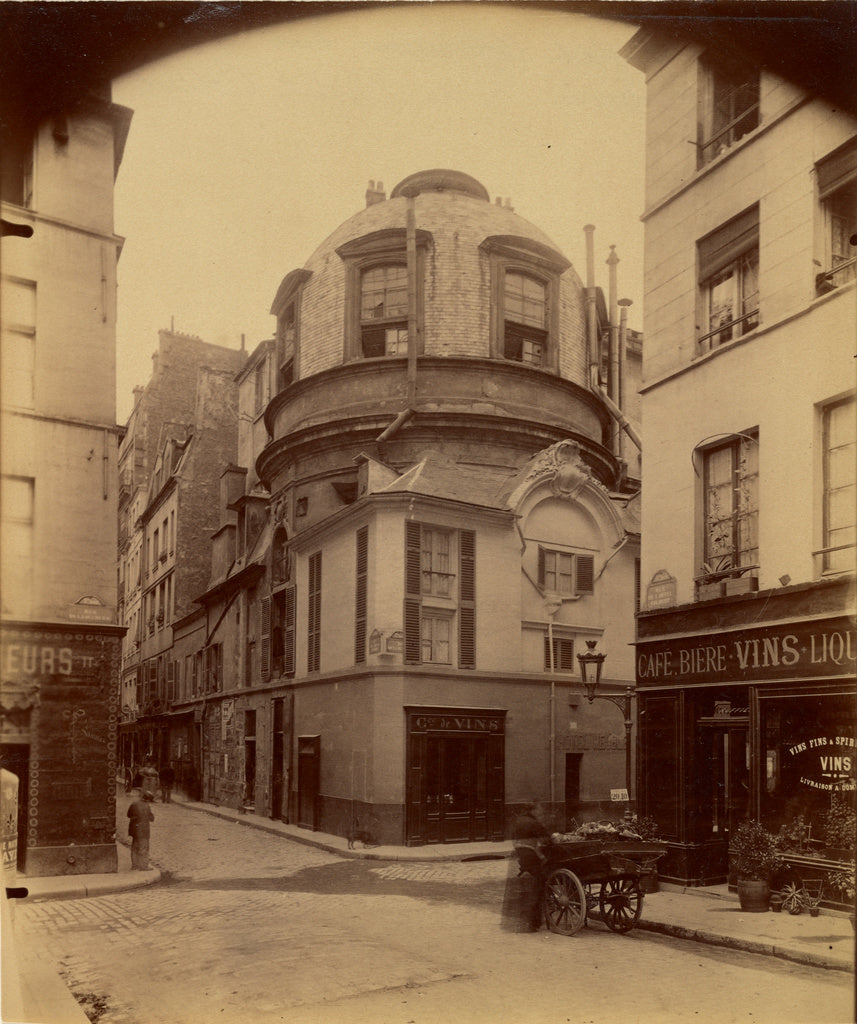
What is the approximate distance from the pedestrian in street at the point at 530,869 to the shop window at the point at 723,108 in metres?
6.97

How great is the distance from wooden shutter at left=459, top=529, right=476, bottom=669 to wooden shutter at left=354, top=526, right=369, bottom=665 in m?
1.75

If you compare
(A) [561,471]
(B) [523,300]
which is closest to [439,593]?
(A) [561,471]

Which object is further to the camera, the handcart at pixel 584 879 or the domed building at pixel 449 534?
the domed building at pixel 449 534

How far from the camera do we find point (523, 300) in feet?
55.4

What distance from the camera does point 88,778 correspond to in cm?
1110

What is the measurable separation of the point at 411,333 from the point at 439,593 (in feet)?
16.2

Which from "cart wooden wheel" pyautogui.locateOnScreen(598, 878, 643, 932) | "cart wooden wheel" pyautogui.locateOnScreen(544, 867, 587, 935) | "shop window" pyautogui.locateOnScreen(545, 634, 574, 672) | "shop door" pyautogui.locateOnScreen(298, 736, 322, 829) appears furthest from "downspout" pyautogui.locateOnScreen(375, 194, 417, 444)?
"cart wooden wheel" pyautogui.locateOnScreen(598, 878, 643, 932)

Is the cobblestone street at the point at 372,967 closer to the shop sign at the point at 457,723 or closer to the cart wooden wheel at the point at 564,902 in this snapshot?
the cart wooden wheel at the point at 564,902

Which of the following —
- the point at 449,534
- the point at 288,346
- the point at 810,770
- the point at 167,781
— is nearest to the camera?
the point at 810,770

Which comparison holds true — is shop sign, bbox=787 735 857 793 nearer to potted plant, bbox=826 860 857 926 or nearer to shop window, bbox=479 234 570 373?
potted plant, bbox=826 860 857 926

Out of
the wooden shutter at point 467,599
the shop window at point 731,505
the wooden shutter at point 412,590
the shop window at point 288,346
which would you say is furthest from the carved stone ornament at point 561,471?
the shop window at point 731,505

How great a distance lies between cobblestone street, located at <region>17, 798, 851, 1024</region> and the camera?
23.4ft

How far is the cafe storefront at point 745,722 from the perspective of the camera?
379 inches

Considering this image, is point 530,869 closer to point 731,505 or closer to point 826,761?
point 826,761
